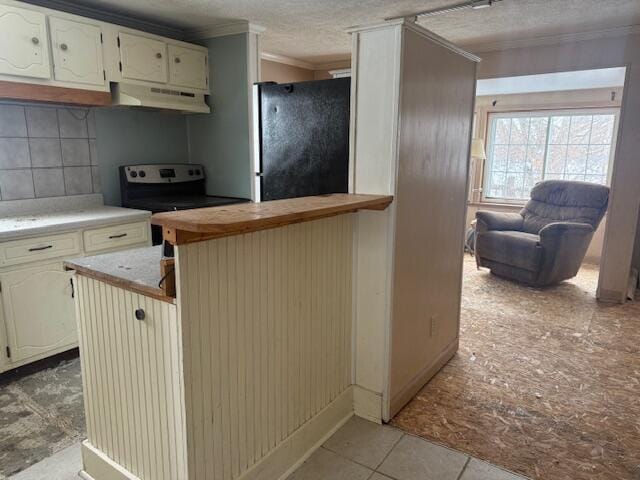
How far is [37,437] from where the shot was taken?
2.00 m

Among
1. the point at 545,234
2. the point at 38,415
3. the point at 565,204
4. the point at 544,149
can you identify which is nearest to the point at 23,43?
the point at 38,415

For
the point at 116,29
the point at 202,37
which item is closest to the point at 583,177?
the point at 202,37

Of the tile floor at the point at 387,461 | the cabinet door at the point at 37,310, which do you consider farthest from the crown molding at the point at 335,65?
the tile floor at the point at 387,461

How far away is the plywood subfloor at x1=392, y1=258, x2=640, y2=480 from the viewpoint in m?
1.93

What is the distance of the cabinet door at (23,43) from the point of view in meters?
2.45

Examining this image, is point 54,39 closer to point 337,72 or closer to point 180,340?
point 180,340

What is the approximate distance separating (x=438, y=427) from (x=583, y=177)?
484 cm

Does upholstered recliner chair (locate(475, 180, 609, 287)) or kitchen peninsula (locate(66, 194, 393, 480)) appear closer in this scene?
kitchen peninsula (locate(66, 194, 393, 480))

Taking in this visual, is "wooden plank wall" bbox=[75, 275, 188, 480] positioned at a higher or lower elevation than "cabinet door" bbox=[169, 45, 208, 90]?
lower

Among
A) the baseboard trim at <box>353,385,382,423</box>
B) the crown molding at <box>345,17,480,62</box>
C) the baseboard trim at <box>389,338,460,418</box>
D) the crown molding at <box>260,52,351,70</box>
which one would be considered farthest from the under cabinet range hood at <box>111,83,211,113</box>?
the baseboard trim at <box>389,338,460,418</box>

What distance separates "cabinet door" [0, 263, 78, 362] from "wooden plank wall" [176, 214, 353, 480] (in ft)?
4.44

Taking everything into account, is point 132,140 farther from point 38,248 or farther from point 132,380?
point 132,380

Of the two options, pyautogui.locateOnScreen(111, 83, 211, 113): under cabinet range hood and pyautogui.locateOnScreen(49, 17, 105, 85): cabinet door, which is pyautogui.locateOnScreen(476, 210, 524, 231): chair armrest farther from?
pyautogui.locateOnScreen(49, 17, 105, 85): cabinet door

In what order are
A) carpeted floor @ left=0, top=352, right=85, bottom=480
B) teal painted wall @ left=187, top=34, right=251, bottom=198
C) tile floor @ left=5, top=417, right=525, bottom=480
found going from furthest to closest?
teal painted wall @ left=187, top=34, right=251, bottom=198, carpeted floor @ left=0, top=352, right=85, bottom=480, tile floor @ left=5, top=417, right=525, bottom=480
